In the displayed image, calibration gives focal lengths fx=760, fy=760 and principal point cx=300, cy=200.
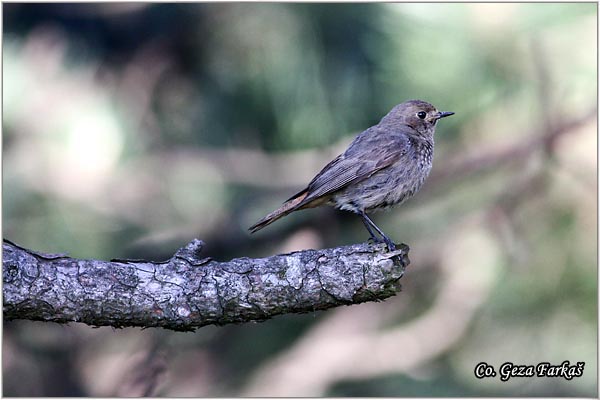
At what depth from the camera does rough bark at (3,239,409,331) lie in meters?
3.55

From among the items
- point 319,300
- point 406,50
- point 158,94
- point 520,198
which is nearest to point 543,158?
point 520,198

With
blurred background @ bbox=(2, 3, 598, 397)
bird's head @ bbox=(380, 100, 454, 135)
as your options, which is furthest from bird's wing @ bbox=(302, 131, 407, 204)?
blurred background @ bbox=(2, 3, 598, 397)

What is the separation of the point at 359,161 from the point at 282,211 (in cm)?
70

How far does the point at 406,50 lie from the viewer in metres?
5.11

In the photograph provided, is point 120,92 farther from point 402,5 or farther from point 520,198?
point 520,198

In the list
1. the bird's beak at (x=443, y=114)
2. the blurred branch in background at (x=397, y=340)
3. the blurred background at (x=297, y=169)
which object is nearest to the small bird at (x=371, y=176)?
the bird's beak at (x=443, y=114)

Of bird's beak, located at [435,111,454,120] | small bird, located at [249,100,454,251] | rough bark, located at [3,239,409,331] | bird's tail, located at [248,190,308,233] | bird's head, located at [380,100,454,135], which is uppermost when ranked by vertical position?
bird's head, located at [380,100,454,135]

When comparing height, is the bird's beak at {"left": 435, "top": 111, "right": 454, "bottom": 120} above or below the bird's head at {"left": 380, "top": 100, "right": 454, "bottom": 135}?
below

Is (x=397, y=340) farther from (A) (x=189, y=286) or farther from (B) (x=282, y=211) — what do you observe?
(A) (x=189, y=286)

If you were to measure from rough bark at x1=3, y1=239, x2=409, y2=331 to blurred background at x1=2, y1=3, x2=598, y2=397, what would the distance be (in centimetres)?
137

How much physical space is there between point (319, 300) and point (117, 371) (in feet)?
7.20

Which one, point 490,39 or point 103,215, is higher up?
point 490,39

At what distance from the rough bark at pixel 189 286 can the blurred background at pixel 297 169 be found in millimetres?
1368

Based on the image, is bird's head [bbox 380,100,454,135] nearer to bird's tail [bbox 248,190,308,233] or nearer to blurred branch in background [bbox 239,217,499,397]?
blurred branch in background [bbox 239,217,499,397]
